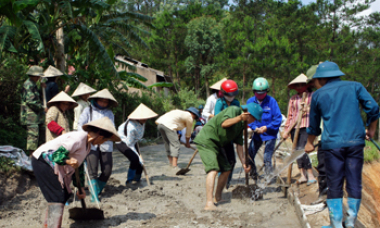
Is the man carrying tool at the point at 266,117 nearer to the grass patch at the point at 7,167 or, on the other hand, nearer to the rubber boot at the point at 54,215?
the rubber boot at the point at 54,215

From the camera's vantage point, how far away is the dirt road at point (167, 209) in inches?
182

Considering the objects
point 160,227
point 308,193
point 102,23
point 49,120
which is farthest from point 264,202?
point 102,23

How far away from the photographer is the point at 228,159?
221 inches

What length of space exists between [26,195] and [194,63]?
1015 inches

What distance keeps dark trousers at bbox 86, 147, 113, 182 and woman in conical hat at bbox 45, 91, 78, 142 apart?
55 centimetres

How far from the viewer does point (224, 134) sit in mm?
5105

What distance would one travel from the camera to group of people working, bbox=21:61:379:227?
12.1 feet

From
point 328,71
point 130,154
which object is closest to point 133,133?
point 130,154

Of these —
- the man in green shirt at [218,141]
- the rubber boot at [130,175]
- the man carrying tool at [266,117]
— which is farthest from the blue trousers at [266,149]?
the rubber boot at [130,175]

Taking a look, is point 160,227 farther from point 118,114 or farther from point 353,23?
point 353,23

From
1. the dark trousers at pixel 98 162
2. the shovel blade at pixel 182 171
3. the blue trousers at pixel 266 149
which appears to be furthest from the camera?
the shovel blade at pixel 182 171

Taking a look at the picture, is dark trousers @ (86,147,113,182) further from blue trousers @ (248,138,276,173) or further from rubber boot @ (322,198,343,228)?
rubber boot @ (322,198,343,228)

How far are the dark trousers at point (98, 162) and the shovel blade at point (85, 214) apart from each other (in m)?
0.79

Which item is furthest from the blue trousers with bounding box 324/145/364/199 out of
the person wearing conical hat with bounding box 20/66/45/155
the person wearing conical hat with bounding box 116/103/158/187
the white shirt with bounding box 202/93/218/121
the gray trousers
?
the person wearing conical hat with bounding box 20/66/45/155
